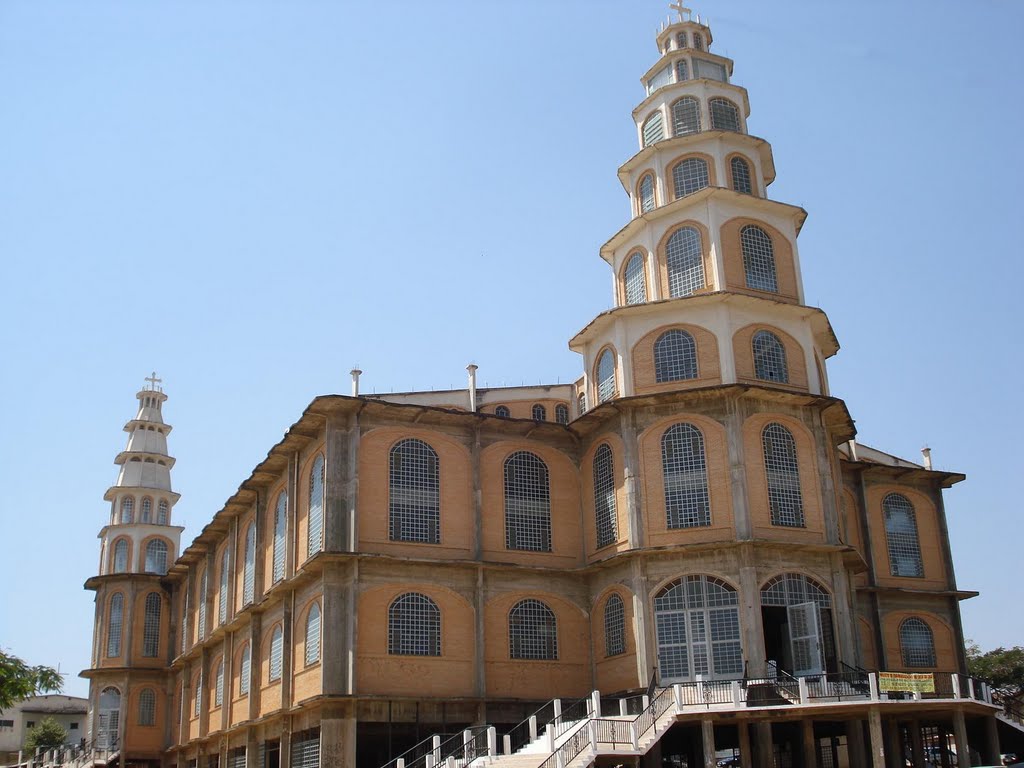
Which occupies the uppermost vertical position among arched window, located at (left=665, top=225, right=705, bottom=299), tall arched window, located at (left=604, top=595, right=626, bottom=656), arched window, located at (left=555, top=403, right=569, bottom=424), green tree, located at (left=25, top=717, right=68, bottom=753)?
arched window, located at (left=665, top=225, right=705, bottom=299)

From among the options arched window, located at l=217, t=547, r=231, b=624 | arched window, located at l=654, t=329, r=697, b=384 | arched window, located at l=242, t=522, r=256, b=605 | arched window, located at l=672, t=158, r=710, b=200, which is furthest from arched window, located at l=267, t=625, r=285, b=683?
arched window, located at l=672, t=158, r=710, b=200

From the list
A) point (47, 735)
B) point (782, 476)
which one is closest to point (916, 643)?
point (782, 476)

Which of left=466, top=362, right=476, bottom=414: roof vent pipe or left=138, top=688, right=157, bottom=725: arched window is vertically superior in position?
left=466, top=362, right=476, bottom=414: roof vent pipe

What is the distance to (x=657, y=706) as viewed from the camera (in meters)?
32.7

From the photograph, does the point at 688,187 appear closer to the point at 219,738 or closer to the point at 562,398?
the point at 562,398

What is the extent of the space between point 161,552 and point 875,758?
170ft

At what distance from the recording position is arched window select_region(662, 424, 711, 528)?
38.7m

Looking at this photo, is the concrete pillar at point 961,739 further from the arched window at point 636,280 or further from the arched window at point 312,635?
the arched window at point 312,635

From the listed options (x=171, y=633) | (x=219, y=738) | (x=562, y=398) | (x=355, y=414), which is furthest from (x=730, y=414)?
(x=171, y=633)

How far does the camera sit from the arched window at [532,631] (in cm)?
4047

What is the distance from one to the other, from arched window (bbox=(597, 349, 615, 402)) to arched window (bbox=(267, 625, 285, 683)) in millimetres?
15021

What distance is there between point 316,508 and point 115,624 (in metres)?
33.4

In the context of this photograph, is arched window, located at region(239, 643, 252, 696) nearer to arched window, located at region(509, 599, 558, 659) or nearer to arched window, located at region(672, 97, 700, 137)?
arched window, located at region(509, 599, 558, 659)

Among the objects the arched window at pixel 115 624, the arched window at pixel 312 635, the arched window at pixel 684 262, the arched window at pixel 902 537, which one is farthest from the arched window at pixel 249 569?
the arched window at pixel 902 537
